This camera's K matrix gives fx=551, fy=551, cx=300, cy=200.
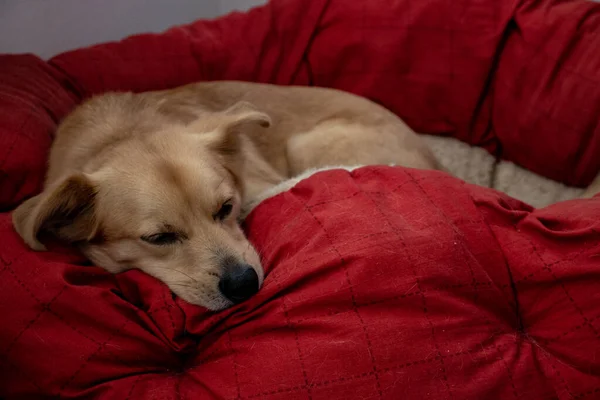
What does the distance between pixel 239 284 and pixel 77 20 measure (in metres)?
1.78

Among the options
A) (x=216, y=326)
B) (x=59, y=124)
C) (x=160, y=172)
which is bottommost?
(x=216, y=326)

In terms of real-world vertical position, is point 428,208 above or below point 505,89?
above

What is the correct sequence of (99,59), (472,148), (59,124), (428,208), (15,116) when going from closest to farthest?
(428,208), (15,116), (59,124), (99,59), (472,148)

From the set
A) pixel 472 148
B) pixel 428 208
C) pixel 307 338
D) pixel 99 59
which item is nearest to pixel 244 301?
pixel 307 338

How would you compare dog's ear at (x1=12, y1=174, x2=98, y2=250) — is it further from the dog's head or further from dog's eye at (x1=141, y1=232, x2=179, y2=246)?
dog's eye at (x1=141, y1=232, x2=179, y2=246)

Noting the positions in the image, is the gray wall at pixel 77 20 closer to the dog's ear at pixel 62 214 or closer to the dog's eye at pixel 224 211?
the dog's ear at pixel 62 214

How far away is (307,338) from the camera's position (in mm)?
1247

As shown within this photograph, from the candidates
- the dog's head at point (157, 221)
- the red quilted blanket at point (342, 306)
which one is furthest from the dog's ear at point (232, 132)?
the red quilted blanket at point (342, 306)

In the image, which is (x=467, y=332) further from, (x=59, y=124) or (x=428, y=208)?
(x=59, y=124)

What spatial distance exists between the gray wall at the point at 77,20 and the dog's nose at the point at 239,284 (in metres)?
1.60

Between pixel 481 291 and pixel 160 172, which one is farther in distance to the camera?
pixel 160 172

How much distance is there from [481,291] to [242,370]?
0.60 metres

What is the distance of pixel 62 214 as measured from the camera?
146cm

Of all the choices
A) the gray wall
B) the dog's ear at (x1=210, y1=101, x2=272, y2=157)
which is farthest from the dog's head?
the gray wall
